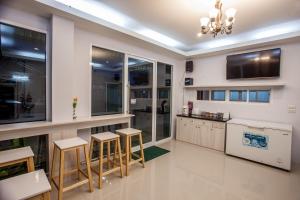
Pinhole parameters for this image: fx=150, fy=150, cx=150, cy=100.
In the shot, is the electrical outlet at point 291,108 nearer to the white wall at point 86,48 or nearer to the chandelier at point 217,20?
the chandelier at point 217,20

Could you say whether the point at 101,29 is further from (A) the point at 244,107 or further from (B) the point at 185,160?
(A) the point at 244,107

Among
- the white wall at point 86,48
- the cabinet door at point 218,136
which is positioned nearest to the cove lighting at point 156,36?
the white wall at point 86,48

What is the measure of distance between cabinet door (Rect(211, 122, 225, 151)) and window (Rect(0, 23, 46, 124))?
3816mm

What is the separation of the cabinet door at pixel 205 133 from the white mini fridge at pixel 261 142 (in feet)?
1.74

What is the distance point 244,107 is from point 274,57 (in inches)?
52.3

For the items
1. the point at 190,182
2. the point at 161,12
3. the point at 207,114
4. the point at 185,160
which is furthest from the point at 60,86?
the point at 207,114

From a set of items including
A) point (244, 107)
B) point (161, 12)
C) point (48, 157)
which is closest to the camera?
point (48, 157)

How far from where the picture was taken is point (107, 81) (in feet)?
10.7

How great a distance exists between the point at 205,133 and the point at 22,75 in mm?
4175

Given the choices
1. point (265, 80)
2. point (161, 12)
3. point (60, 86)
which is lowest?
point (60, 86)

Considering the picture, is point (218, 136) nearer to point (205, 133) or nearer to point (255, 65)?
point (205, 133)

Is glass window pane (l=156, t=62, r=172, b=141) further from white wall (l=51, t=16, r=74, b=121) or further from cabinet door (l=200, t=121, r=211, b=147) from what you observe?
white wall (l=51, t=16, r=74, b=121)

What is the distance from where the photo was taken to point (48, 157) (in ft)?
7.69

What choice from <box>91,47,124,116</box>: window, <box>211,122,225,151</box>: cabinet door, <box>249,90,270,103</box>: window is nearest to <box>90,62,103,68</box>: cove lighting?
<box>91,47,124,116</box>: window
